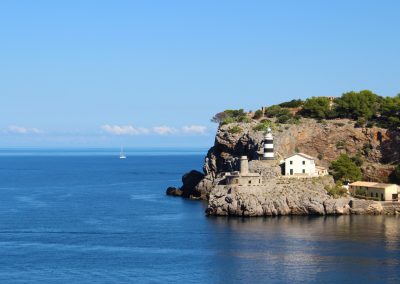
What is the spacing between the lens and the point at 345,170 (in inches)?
4114

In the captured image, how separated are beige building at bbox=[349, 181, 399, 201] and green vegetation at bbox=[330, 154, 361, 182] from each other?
7.45ft

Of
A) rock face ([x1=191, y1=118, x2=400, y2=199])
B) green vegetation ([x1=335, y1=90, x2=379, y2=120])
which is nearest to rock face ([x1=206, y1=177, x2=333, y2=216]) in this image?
rock face ([x1=191, y1=118, x2=400, y2=199])

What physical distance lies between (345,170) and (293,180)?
527 inches

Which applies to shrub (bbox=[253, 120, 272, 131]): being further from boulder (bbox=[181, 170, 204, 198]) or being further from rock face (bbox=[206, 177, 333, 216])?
rock face (bbox=[206, 177, 333, 216])

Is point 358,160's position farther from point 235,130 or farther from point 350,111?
point 235,130

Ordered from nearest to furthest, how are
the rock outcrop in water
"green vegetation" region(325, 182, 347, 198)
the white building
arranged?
the rock outcrop in water, "green vegetation" region(325, 182, 347, 198), the white building

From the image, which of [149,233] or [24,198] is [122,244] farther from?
[24,198]

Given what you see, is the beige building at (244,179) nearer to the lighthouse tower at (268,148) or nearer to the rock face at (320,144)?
the lighthouse tower at (268,148)

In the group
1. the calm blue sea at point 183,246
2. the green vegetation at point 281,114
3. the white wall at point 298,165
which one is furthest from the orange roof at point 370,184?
the green vegetation at point 281,114

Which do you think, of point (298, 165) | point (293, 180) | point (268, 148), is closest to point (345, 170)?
point (298, 165)

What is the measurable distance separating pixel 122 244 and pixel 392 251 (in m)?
25.5

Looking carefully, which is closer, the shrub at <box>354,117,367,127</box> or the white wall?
the white wall

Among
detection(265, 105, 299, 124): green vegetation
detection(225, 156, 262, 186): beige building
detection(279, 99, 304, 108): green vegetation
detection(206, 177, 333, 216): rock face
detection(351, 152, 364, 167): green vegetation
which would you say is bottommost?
detection(206, 177, 333, 216): rock face

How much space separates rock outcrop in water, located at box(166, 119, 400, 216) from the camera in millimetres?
90125
